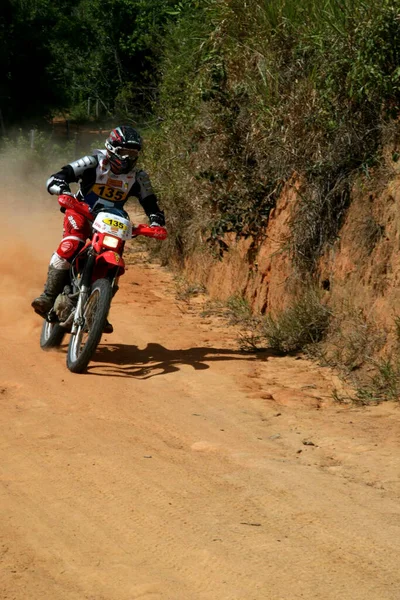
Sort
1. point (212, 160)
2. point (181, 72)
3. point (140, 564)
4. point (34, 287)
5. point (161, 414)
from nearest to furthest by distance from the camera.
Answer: point (140, 564) → point (161, 414) → point (212, 160) → point (34, 287) → point (181, 72)

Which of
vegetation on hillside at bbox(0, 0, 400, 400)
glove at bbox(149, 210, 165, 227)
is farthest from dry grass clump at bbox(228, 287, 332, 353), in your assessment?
glove at bbox(149, 210, 165, 227)

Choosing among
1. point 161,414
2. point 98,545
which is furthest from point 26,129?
point 98,545

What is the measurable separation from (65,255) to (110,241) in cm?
68

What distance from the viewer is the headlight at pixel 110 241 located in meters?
7.63

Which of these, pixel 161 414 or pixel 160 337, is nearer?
pixel 161 414

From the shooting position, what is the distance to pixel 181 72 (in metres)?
13.1

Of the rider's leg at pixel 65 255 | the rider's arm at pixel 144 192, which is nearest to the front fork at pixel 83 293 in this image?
the rider's leg at pixel 65 255

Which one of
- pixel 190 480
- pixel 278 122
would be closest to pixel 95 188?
pixel 278 122

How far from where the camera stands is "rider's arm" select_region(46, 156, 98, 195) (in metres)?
8.02

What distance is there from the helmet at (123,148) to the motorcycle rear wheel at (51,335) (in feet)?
5.13

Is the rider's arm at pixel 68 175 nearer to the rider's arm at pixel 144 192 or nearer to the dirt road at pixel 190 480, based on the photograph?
the rider's arm at pixel 144 192

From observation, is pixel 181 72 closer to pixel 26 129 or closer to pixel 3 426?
pixel 3 426

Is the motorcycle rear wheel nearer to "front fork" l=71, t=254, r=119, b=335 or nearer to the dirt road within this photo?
the dirt road

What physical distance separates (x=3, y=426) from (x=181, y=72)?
27.3ft
